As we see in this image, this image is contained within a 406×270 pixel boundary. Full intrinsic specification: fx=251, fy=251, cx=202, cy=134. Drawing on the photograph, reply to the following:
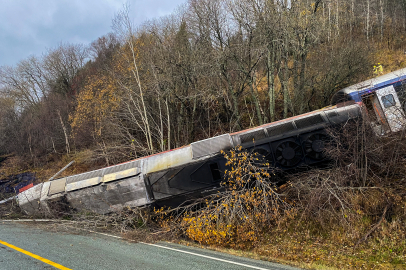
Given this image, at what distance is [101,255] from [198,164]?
422 cm

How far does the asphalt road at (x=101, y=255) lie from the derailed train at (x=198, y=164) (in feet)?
5.50

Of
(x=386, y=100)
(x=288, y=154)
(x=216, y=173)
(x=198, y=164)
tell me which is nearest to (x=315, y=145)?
(x=288, y=154)

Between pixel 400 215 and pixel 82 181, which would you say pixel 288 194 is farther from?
pixel 82 181

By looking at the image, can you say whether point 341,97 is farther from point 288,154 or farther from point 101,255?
point 101,255

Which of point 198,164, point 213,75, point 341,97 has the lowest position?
point 198,164

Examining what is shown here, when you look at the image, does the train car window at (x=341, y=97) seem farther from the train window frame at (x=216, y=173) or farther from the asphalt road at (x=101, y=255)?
the asphalt road at (x=101, y=255)

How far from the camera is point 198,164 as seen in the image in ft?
30.7

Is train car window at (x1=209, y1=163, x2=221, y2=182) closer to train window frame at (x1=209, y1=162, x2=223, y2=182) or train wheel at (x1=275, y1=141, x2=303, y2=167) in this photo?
train window frame at (x1=209, y1=162, x2=223, y2=182)

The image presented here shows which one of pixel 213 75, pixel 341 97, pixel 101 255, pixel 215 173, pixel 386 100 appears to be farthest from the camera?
pixel 213 75

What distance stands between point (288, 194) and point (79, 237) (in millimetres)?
7735

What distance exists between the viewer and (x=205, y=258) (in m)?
7.16

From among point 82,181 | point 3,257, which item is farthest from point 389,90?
point 3,257

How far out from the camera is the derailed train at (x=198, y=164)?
30.3 ft

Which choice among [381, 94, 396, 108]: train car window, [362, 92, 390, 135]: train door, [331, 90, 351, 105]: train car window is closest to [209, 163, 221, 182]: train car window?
[362, 92, 390, 135]: train door
